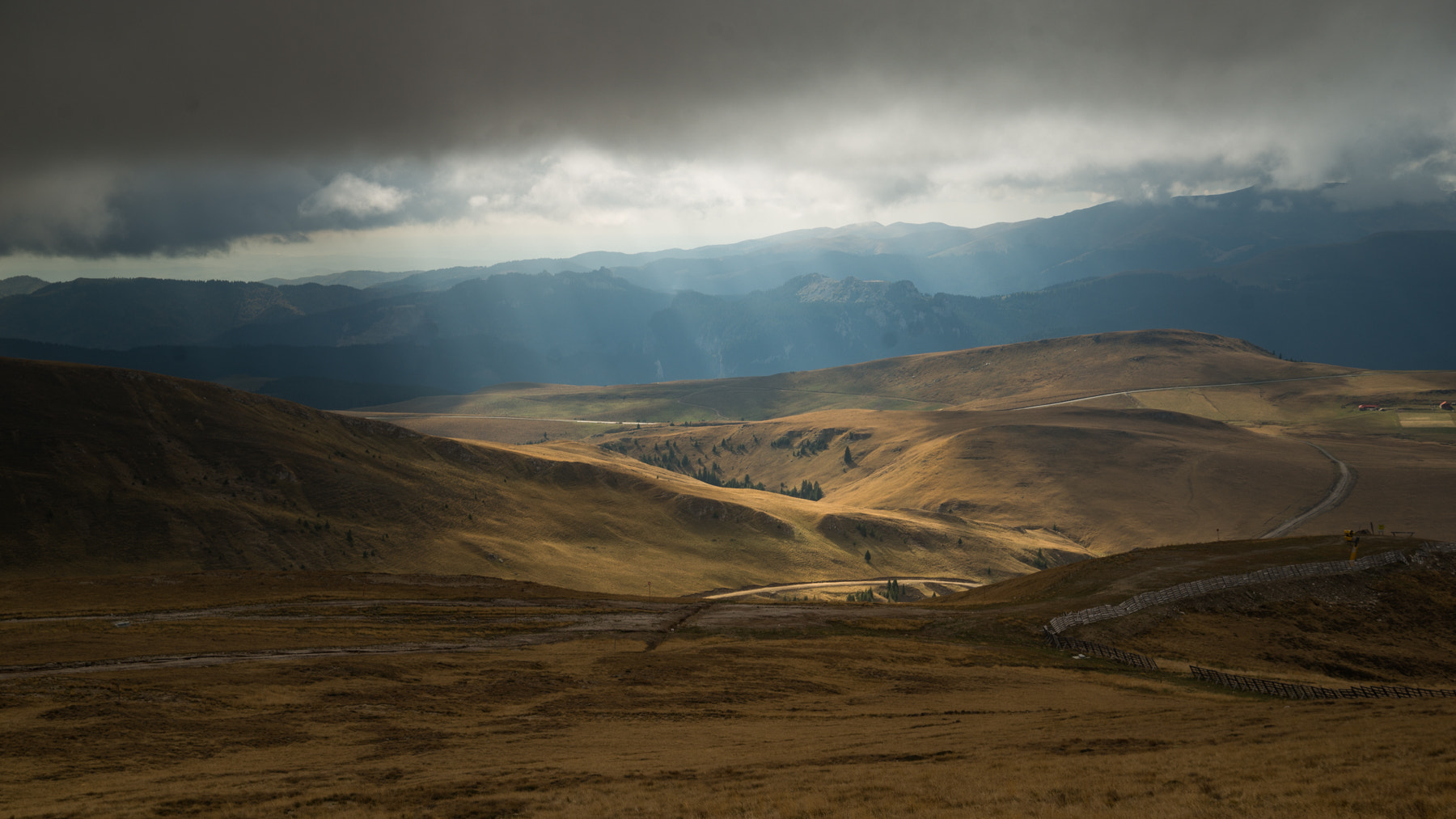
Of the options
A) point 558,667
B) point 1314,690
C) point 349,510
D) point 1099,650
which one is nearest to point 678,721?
point 558,667

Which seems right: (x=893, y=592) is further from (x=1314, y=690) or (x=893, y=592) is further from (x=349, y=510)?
(x=1314, y=690)

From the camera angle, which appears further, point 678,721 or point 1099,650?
point 1099,650

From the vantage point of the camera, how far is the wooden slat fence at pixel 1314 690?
44.3m

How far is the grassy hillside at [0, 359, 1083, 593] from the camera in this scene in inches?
4092

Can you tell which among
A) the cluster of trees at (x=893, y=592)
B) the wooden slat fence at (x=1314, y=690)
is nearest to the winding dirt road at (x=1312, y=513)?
the cluster of trees at (x=893, y=592)

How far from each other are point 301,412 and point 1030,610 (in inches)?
5454

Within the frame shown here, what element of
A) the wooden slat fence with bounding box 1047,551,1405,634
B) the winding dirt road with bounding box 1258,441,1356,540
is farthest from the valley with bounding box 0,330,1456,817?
the winding dirt road with bounding box 1258,441,1356,540

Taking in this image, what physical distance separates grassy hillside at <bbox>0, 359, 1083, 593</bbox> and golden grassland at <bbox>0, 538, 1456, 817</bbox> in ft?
105

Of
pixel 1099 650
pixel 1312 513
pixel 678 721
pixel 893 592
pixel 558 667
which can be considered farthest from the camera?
pixel 1312 513

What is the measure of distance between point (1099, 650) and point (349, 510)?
359 ft

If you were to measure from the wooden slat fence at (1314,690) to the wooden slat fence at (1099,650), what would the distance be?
516cm

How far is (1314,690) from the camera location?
4612 cm

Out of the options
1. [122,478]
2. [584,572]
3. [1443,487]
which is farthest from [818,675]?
[1443,487]

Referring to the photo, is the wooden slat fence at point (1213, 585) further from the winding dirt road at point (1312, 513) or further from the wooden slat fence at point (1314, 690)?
the winding dirt road at point (1312, 513)
